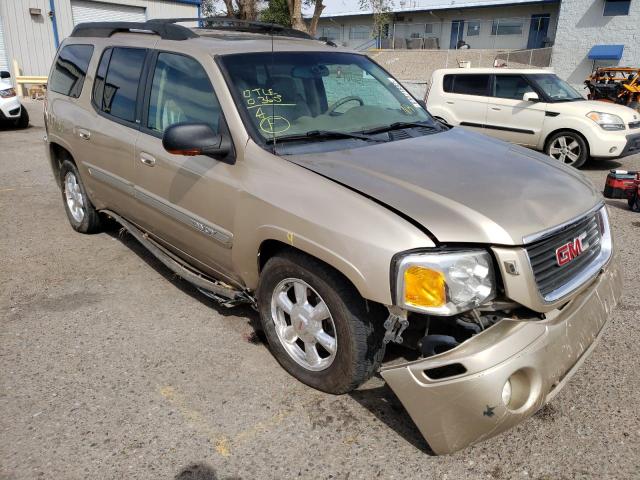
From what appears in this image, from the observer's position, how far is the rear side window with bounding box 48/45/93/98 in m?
4.69

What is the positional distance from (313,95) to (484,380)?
213 cm

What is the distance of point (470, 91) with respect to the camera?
10.1 meters

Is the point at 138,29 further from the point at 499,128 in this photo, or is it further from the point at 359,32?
the point at 359,32

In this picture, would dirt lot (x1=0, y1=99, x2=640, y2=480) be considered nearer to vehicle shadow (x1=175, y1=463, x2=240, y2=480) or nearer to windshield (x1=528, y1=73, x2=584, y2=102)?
vehicle shadow (x1=175, y1=463, x2=240, y2=480)

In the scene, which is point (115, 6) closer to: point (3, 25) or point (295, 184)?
point (3, 25)

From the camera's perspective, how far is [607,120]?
8.70 metres

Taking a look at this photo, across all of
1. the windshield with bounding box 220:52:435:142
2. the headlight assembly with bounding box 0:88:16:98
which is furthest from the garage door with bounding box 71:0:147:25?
the windshield with bounding box 220:52:435:142

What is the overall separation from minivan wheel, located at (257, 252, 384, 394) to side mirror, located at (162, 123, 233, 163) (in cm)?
71

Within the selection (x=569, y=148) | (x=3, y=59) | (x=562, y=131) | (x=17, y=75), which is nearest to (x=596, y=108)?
(x=562, y=131)

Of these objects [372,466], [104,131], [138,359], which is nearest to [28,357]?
[138,359]

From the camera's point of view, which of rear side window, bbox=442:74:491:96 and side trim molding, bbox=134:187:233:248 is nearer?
side trim molding, bbox=134:187:233:248

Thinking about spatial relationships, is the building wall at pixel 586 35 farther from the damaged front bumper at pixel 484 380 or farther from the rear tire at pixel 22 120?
the damaged front bumper at pixel 484 380

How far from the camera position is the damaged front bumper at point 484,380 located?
6.90 ft

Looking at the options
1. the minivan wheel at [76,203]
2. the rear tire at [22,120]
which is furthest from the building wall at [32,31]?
the minivan wheel at [76,203]
